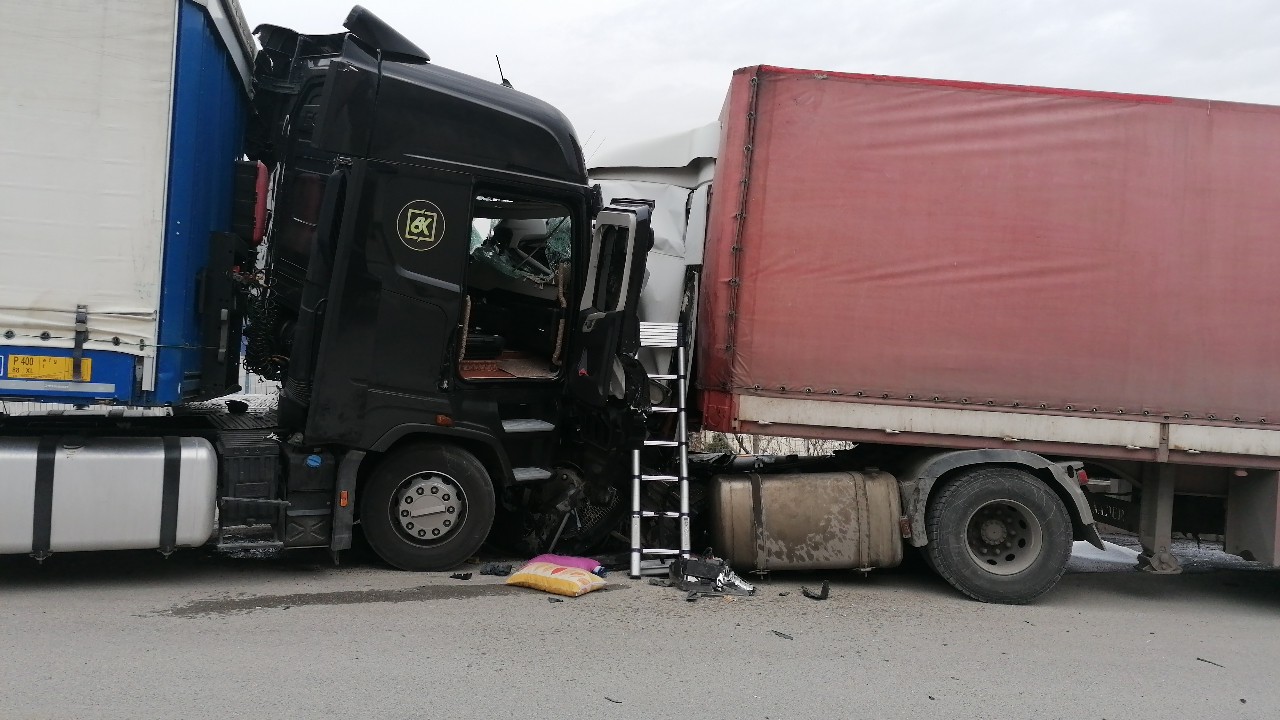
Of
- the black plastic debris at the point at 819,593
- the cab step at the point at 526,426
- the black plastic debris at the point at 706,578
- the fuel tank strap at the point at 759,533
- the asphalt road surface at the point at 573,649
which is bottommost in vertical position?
the asphalt road surface at the point at 573,649

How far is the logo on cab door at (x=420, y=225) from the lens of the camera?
5.41 meters

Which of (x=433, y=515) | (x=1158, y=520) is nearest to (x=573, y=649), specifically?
(x=433, y=515)

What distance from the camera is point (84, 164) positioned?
488 centimetres

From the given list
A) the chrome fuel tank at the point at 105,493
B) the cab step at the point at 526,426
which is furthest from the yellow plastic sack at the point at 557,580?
the chrome fuel tank at the point at 105,493

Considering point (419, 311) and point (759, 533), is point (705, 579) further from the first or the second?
point (419, 311)

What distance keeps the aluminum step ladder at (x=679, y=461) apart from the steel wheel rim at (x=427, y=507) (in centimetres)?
110

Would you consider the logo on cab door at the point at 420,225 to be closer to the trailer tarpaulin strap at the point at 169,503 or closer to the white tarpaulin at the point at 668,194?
the white tarpaulin at the point at 668,194

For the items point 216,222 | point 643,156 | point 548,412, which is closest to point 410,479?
point 548,412

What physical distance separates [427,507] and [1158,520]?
4.74 metres

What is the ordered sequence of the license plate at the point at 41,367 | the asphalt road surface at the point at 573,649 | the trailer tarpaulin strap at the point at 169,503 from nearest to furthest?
the asphalt road surface at the point at 573,649, the license plate at the point at 41,367, the trailer tarpaulin strap at the point at 169,503

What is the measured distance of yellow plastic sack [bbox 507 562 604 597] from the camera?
544cm

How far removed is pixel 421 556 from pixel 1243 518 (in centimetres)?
533

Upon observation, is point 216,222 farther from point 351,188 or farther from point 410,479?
point 410,479

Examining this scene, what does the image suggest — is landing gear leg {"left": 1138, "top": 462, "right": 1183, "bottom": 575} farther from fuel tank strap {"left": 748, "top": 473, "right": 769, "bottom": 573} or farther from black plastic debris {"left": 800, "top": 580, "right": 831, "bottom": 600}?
fuel tank strap {"left": 748, "top": 473, "right": 769, "bottom": 573}
